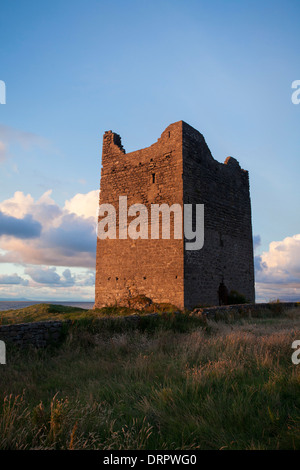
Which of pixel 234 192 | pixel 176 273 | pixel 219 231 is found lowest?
pixel 176 273

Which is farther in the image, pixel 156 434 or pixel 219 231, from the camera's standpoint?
pixel 219 231

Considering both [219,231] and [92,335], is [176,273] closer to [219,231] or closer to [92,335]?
[219,231]

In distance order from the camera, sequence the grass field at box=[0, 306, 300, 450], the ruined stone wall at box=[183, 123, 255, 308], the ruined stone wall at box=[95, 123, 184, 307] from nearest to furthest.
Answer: the grass field at box=[0, 306, 300, 450] → the ruined stone wall at box=[95, 123, 184, 307] → the ruined stone wall at box=[183, 123, 255, 308]

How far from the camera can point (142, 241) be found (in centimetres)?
1352

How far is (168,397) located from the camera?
3510 millimetres

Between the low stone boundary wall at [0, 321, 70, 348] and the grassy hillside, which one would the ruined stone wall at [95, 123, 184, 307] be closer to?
the grassy hillside

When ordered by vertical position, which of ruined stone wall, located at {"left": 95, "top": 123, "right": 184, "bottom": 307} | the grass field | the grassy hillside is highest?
ruined stone wall, located at {"left": 95, "top": 123, "right": 184, "bottom": 307}

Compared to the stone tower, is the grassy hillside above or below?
below

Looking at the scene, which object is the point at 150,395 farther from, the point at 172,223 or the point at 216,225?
the point at 216,225

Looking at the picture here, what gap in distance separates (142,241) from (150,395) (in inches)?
393

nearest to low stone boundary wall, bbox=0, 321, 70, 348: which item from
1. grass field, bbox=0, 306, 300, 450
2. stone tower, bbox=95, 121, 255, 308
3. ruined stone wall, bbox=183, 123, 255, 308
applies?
grass field, bbox=0, 306, 300, 450

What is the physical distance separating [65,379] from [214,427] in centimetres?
260

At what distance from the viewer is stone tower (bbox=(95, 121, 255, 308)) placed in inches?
490
